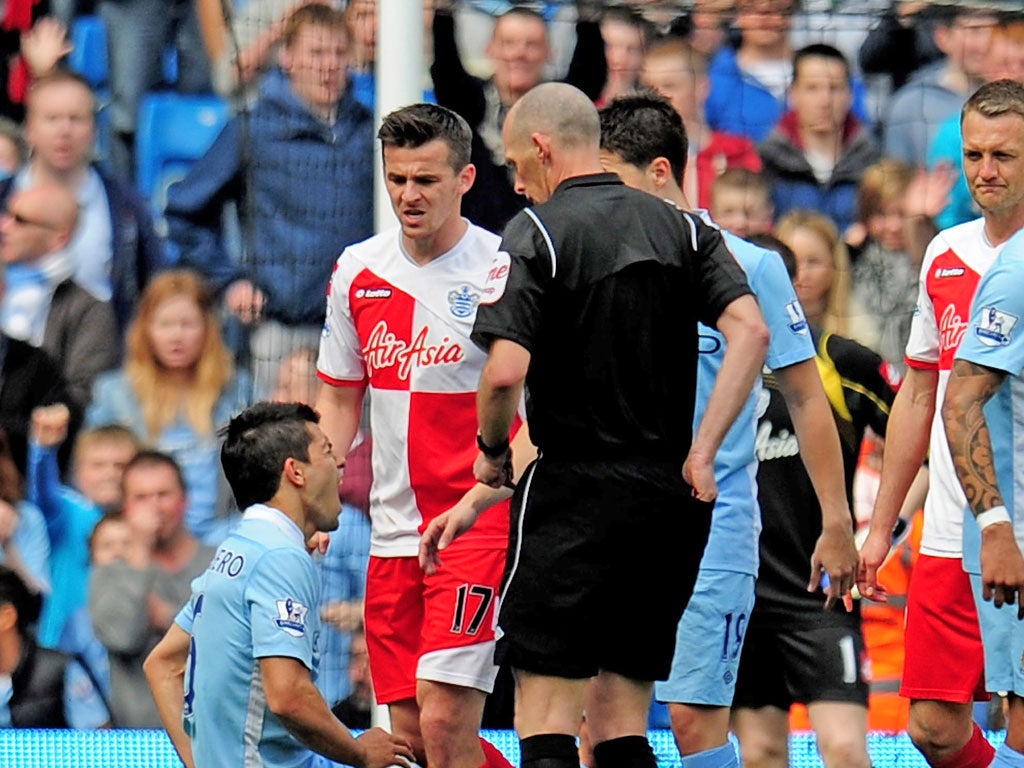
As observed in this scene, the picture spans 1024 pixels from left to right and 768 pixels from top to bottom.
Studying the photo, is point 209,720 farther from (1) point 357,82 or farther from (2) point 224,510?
(1) point 357,82

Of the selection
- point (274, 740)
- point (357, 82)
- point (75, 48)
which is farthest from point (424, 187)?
point (75, 48)

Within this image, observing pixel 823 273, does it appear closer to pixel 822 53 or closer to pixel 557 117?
pixel 822 53

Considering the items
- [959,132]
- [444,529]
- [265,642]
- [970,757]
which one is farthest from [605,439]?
[959,132]

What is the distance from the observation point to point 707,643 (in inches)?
224

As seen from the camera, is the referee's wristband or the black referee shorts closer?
the black referee shorts

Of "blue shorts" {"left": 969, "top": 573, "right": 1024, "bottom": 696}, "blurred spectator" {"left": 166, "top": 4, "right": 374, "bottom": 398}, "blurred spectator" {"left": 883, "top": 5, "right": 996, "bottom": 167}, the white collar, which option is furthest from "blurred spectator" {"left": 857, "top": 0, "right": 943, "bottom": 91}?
the white collar

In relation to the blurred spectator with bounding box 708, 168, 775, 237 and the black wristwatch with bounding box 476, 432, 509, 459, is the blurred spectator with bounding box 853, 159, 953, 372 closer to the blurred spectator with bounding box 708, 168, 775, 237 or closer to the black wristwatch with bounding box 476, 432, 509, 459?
the blurred spectator with bounding box 708, 168, 775, 237

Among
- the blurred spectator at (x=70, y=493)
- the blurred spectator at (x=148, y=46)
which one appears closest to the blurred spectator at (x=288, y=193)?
the blurred spectator at (x=148, y=46)

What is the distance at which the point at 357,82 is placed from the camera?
8.49 m

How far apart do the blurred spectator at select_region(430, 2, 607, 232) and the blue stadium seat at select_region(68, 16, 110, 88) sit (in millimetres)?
1441

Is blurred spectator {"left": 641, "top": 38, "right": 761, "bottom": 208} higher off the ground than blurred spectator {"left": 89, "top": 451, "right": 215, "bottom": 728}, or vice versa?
blurred spectator {"left": 641, "top": 38, "right": 761, "bottom": 208}

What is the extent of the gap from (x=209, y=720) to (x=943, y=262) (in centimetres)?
263

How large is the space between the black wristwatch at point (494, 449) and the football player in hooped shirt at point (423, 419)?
34.6 inches

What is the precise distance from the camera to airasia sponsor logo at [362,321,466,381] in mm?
5789
